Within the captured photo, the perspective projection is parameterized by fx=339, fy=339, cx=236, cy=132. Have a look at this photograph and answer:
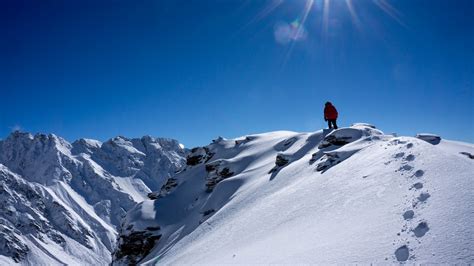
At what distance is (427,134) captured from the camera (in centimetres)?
2125

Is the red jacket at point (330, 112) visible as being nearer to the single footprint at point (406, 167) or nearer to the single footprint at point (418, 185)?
the single footprint at point (406, 167)

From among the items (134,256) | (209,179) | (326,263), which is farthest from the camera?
(209,179)

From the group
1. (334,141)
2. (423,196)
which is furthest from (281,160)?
(423,196)

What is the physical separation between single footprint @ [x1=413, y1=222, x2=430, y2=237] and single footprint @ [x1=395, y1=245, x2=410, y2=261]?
1.66 ft

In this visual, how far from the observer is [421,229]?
7164mm

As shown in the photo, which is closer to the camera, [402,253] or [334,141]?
[402,253]

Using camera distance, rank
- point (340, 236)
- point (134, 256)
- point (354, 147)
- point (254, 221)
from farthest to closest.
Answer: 1. point (134, 256)
2. point (354, 147)
3. point (254, 221)
4. point (340, 236)

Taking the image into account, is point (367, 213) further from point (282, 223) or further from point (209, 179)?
point (209, 179)

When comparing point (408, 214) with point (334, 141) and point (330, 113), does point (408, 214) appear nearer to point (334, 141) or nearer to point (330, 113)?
point (334, 141)

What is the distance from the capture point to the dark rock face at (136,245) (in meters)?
39.0

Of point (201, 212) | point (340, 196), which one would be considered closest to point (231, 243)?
point (340, 196)

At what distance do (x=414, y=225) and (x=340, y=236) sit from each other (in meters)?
1.87

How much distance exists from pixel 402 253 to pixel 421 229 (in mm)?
887

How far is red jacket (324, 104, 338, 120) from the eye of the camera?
32.0 metres
